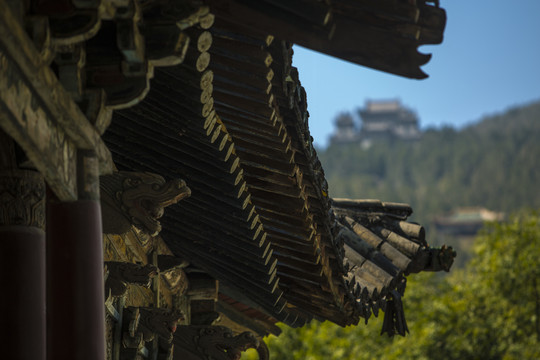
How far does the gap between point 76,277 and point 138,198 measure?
40.7 inches

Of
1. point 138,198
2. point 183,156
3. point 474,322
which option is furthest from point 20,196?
point 474,322

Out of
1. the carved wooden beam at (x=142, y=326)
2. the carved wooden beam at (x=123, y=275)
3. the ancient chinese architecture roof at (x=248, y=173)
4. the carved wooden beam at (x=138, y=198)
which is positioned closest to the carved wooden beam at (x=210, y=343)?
the ancient chinese architecture roof at (x=248, y=173)

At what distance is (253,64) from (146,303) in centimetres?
337

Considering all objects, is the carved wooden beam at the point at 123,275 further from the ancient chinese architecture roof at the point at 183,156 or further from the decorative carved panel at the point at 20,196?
the decorative carved panel at the point at 20,196

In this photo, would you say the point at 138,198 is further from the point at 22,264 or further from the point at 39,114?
the point at 39,114

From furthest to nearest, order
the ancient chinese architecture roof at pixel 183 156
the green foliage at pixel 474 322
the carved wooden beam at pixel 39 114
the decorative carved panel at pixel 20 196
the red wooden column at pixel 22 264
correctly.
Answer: the green foliage at pixel 474 322 < the decorative carved panel at pixel 20 196 < the red wooden column at pixel 22 264 < the ancient chinese architecture roof at pixel 183 156 < the carved wooden beam at pixel 39 114

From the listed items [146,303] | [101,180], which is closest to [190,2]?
[101,180]

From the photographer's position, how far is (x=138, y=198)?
503 cm

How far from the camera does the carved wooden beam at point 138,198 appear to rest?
5000mm

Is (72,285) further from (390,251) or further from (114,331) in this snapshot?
(390,251)

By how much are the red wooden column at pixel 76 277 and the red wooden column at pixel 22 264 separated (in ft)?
1.07

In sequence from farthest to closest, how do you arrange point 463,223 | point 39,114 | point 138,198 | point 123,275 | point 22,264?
point 463,223, point 123,275, point 138,198, point 22,264, point 39,114

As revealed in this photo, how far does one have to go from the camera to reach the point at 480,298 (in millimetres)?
32781

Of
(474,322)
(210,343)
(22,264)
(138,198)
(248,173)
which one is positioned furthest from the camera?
(474,322)
